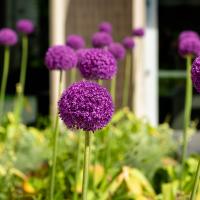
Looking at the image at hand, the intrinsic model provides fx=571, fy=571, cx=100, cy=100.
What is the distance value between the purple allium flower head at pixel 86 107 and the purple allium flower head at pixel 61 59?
56cm

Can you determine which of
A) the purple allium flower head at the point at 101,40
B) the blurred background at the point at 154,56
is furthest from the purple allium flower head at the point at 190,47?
the blurred background at the point at 154,56

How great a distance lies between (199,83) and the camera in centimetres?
126

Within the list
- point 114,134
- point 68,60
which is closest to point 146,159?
point 114,134

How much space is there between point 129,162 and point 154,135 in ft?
2.83

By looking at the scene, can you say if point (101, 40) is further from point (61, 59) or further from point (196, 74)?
point (196, 74)

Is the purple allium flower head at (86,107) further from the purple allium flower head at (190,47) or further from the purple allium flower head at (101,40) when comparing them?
the purple allium flower head at (101,40)

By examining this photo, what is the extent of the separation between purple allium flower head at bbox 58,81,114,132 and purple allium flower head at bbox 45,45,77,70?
0.56 metres

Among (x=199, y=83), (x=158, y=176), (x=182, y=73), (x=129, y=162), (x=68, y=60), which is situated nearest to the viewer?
(x=199, y=83)

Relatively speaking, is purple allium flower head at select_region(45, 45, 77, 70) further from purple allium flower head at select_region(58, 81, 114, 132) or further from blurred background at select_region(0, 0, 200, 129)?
blurred background at select_region(0, 0, 200, 129)

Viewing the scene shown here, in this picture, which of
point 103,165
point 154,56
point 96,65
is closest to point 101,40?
point 103,165

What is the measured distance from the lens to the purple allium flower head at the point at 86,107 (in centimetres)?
124

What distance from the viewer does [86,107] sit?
1.23m

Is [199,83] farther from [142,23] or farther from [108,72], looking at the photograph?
[142,23]

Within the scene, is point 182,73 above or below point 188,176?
above
